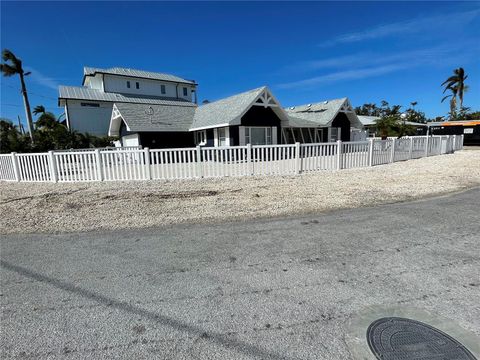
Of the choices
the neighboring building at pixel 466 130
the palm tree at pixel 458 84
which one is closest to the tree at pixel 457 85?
the palm tree at pixel 458 84

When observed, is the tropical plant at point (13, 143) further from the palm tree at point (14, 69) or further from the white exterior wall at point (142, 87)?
the white exterior wall at point (142, 87)

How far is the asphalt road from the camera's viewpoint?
2041 mm

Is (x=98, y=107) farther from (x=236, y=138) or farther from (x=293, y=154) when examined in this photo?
(x=293, y=154)

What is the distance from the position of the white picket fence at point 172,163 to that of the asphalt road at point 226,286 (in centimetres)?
515

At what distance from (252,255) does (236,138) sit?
14.0m

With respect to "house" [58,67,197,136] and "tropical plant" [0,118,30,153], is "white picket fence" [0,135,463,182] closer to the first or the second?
"tropical plant" [0,118,30,153]

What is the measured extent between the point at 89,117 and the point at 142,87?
9260 millimetres

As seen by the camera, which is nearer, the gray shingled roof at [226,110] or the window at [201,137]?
the gray shingled roof at [226,110]

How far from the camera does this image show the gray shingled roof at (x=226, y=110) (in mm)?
16484

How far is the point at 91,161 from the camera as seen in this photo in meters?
9.48

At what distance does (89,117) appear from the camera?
32062 millimetres

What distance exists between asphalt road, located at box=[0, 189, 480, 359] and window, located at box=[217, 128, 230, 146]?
13.1 m

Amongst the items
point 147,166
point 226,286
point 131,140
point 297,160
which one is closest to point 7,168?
point 147,166

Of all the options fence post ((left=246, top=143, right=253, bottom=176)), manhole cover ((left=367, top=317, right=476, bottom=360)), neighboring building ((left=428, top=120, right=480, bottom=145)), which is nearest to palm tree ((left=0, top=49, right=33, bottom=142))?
fence post ((left=246, top=143, right=253, bottom=176))
